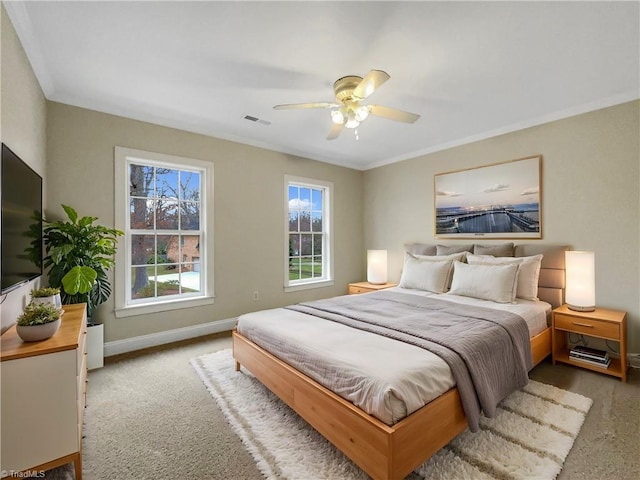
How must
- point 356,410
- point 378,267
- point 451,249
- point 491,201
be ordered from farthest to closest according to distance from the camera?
1. point 378,267
2. point 451,249
3. point 491,201
4. point 356,410

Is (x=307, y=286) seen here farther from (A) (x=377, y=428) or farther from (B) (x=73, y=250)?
(A) (x=377, y=428)

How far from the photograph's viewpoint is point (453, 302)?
304 cm

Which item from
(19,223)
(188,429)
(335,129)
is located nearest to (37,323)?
(19,223)

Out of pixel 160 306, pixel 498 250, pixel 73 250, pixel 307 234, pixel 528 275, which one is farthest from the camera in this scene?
pixel 307 234

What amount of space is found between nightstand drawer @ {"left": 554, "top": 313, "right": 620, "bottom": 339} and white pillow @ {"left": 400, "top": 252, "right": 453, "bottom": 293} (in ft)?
3.66

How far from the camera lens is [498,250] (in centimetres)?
354

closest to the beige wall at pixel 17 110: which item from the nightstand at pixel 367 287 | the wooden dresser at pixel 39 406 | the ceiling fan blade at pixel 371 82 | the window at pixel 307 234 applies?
the wooden dresser at pixel 39 406

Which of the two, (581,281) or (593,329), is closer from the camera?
(593,329)

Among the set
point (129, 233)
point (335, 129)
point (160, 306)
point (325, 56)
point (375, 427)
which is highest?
point (325, 56)

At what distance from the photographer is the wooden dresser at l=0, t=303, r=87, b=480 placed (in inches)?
54.1

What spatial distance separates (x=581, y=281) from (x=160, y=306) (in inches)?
173

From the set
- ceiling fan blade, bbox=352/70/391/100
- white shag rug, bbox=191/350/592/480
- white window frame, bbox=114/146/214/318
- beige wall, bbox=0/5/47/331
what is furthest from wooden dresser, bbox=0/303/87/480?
ceiling fan blade, bbox=352/70/391/100

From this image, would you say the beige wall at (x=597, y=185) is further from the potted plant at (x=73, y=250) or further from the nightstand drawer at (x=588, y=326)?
the potted plant at (x=73, y=250)

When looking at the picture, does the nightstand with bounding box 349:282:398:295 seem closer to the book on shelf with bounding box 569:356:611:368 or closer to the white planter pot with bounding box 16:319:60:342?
the book on shelf with bounding box 569:356:611:368
